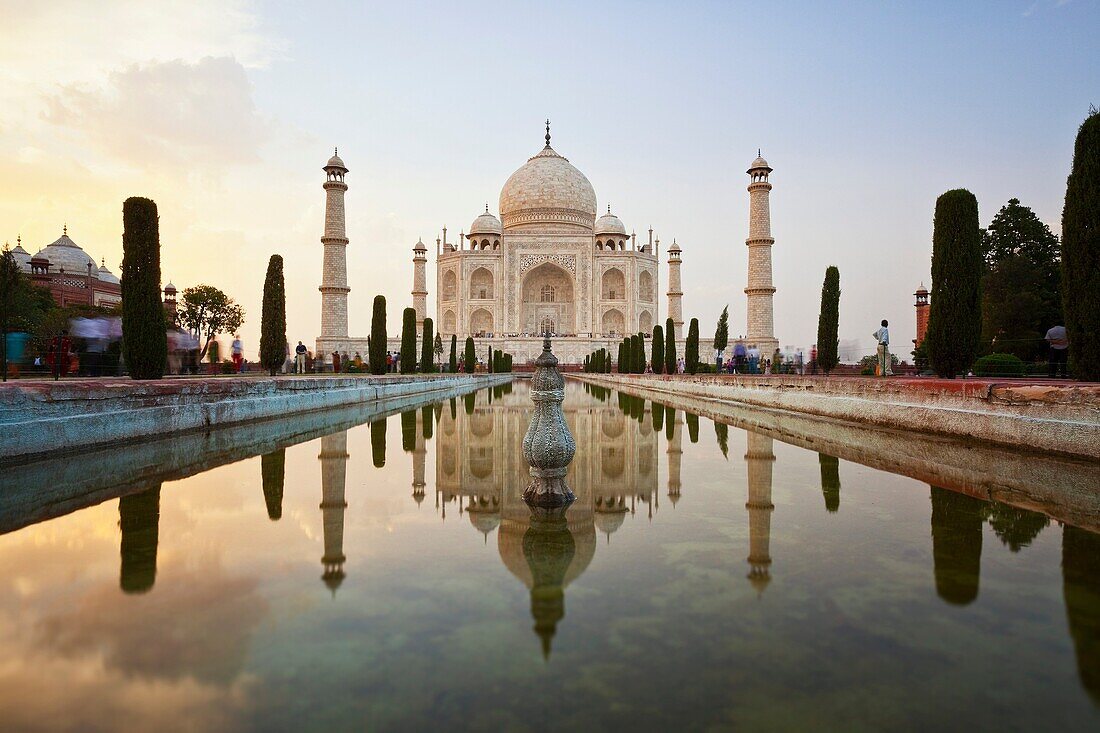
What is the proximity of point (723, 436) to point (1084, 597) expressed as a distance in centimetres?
317

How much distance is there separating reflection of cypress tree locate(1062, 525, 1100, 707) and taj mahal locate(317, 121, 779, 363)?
92.3 feet

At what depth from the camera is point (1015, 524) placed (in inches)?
77.4

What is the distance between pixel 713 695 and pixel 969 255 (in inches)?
284

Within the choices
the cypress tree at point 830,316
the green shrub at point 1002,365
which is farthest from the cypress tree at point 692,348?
the green shrub at point 1002,365

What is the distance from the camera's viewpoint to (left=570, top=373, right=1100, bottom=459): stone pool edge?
3.21 metres

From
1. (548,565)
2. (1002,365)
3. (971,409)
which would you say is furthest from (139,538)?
(1002,365)

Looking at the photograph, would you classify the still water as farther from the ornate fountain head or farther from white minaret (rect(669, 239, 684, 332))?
white minaret (rect(669, 239, 684, 332))

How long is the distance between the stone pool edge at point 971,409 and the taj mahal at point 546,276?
23917 millimetres

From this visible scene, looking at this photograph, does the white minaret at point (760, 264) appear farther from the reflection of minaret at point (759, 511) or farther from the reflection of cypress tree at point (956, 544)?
the reflection of cypress tree at point (956, 544)

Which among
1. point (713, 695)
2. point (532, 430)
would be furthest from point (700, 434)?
point (713, 695)

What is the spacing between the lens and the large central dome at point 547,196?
112 feet

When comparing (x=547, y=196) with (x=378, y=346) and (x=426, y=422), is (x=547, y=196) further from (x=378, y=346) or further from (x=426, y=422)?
(x=426, y=422)

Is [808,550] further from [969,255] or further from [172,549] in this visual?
[969,255]

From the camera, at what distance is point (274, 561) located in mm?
1618
